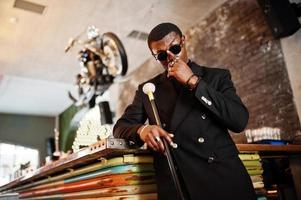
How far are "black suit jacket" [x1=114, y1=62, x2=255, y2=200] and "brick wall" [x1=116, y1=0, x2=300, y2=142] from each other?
2878mm

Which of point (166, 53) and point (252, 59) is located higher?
point (252, 59)

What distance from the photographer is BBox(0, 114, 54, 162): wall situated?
12102 mm

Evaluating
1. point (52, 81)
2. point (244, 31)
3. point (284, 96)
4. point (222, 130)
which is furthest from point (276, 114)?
point (52, 81)

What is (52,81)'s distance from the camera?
8.96 metres

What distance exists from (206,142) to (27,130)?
12.6 metres

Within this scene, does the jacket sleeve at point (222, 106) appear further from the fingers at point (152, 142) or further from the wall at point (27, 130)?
the wall at point (27, 130)

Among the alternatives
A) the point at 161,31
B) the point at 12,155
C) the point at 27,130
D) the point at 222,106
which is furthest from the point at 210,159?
the point at 12,155

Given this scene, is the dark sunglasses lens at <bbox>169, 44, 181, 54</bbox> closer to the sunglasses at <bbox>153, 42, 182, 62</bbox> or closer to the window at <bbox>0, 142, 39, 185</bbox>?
the sunglasses at <bbox>153, 42, 182, 62</bbox>

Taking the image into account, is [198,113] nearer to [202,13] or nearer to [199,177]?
[199,177]

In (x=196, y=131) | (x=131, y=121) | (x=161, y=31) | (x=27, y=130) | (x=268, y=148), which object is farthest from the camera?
(x=27, y=130)

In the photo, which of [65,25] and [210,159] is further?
[65,25]

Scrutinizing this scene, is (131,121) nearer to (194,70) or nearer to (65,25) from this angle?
→ (194,70)

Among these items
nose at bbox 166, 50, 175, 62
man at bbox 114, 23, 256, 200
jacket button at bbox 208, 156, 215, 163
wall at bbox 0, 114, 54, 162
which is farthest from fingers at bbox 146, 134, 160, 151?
wall at bbox 0, 114, 54, 162

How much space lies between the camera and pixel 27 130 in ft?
41.2
